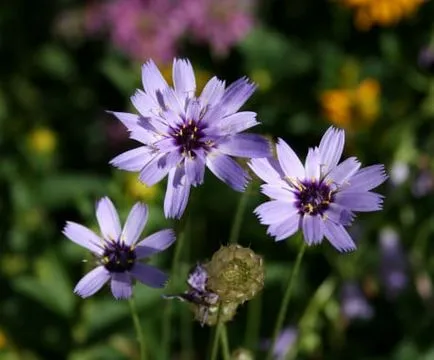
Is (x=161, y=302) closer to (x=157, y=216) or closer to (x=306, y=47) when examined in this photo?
(x=157, y=216)

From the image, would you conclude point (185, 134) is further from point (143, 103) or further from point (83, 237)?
point (83, 237)

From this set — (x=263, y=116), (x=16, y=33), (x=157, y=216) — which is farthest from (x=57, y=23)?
(x=157, y=216)

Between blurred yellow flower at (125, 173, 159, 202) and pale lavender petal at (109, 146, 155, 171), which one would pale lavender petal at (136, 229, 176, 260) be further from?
blurred yellow flower at (125, 173, 159, 202)

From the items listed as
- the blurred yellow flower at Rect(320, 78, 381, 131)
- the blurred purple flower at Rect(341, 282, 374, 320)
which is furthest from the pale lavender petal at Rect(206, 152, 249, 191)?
the blurred yellow flower at Rect(320, 78, 381, 131)

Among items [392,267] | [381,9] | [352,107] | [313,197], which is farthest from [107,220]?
[381,9]

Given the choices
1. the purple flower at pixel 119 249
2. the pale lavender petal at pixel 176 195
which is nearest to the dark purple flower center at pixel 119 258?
the purple flower at pixel 119 249

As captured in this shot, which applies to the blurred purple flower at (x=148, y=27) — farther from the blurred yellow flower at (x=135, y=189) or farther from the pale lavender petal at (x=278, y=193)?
the pale lavender petal at (x=278, y=193)
